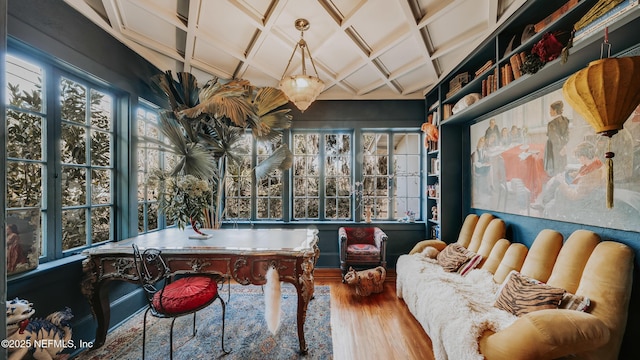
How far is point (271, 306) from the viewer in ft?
6.89

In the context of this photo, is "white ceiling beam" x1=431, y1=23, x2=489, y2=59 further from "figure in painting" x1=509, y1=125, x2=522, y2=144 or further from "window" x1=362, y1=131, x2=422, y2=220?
"window" x1=362, y1=131, x2=422, y2=220

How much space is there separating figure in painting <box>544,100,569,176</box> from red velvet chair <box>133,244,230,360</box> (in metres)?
2.96

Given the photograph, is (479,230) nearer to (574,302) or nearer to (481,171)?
(481,171)

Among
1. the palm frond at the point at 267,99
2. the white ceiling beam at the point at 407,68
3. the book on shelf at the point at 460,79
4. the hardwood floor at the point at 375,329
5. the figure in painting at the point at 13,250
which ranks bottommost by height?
the hardwood floor at the point at 375,329

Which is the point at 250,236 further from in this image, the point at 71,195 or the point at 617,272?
the point at 617,272

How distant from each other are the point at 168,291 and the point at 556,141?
3361 mm

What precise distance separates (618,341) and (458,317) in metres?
0.81

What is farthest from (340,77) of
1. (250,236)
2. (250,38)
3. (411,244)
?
(411,244)

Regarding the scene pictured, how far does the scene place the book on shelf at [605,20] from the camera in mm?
1257

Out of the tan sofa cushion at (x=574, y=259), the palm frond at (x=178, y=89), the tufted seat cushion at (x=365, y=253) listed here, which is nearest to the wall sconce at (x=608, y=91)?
the tan sofa cushion at (x=574, y=259)

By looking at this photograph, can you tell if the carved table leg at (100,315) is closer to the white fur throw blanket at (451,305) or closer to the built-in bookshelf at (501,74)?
the white fur throw blanket at (451,305)

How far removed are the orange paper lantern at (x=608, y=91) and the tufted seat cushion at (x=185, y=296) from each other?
8.92 ft

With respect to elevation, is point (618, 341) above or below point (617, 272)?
below

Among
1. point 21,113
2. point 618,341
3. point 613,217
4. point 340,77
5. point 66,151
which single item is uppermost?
point 340,77
